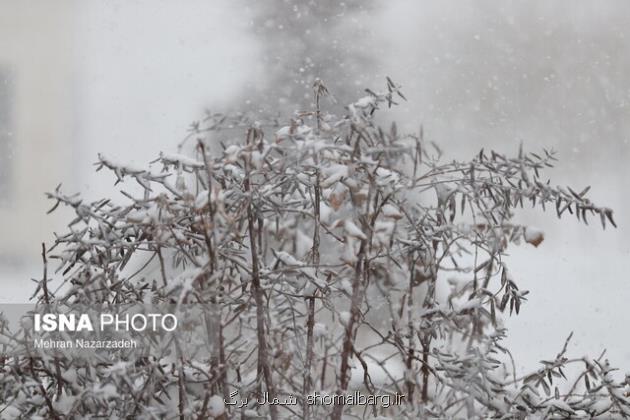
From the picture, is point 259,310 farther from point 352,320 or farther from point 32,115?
point 32,115

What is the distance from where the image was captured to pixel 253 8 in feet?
10.5

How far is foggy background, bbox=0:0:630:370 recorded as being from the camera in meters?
2.88

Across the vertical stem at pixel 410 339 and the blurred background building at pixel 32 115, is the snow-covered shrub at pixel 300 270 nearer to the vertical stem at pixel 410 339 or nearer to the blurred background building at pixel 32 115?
the vertical stem at pixel 410 339

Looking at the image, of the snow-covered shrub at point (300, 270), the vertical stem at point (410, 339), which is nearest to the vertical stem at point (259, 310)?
the snow-covered shrub at point (300, 270)

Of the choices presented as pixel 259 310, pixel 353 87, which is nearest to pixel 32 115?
pixel 353 87

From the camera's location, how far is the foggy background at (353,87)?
288 centimetres

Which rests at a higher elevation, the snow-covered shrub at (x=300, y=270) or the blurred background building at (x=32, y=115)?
the blurred background building at (x=32, y=115)

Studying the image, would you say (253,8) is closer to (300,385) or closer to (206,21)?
(206,21)

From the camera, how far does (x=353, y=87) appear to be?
2.99m

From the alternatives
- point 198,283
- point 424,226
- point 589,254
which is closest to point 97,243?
point 198,283

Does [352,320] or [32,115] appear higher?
[32,115]

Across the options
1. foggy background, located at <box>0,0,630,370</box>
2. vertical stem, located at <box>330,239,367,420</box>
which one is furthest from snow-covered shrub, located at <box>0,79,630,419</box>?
foggy background, located at <box>0,0,630,370</box>

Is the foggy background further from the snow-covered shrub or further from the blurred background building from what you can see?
the snow-covered shrub

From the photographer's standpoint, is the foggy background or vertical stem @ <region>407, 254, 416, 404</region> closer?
vertical stem @ <region>407, 254, 416, 404</region>
